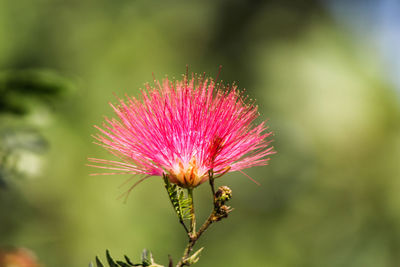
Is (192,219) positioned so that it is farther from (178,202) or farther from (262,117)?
(262,117)

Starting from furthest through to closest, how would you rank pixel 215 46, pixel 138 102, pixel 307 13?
pixel 307 13
pixel 215 46
pixel 138 102

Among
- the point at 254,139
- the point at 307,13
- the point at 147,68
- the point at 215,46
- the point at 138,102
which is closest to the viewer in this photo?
the point at 138,102

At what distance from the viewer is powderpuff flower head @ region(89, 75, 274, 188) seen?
46.5 inches

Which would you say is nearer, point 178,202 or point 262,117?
point 178,202

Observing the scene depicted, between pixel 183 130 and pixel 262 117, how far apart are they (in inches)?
288

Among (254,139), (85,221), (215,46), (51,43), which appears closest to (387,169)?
(215,46)

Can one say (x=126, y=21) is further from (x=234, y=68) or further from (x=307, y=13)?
(x=307, y=13)

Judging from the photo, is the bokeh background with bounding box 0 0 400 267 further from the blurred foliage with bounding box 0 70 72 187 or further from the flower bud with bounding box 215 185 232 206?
the flower bud with bounding box 215 185 232 206

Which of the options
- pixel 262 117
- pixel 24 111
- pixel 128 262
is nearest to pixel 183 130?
pixel 128 262

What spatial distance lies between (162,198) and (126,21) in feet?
11.6

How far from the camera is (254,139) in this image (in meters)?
1.28

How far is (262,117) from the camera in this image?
844 cm

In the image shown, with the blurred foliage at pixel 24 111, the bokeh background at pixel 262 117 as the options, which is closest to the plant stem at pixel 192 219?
the blurred foliage at pixel 24 111

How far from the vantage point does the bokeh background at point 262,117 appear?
7254mm
